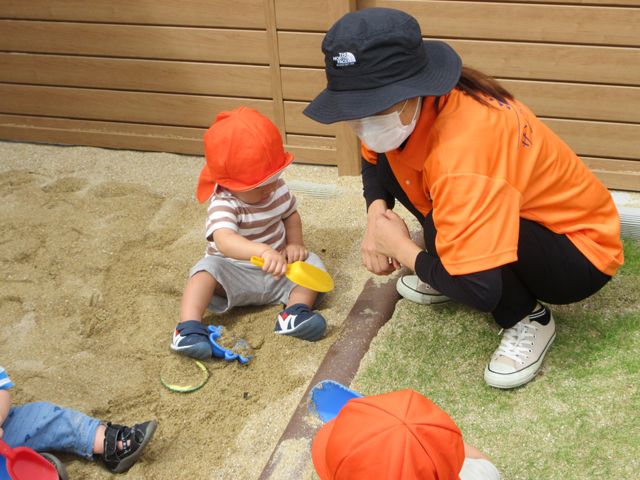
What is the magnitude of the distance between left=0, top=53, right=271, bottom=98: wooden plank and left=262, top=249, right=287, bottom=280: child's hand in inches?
49.0

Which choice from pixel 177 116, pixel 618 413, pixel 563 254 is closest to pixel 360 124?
pixel 563 254

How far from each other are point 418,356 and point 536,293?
34 centimetres

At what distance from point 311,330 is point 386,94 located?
2.49 feet

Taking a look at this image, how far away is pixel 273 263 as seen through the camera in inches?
60.3

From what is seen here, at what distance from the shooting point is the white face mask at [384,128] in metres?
1.08

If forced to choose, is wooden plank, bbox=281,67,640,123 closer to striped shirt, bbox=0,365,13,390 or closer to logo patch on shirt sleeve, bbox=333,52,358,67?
logo patch on shirt sleeve, bbox=333,52,358,67

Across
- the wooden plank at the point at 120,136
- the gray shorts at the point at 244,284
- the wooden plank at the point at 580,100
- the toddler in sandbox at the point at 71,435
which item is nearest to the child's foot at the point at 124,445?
the toddler in sandbox at the point at 71,435

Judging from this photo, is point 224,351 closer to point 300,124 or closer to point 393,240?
point 393,240

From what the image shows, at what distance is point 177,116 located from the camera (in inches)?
109

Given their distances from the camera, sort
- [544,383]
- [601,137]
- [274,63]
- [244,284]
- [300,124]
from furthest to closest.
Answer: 1. [300,124]
2. [274,63]
3. [601,137]
4. [244,284]
5. [544,383]

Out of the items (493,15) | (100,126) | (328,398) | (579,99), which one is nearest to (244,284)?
(328,398)

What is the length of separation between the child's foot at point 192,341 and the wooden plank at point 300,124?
4.25 ft

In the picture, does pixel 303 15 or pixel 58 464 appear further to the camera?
pixel 303 15

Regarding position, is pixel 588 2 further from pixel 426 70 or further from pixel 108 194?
pixel 108 194
